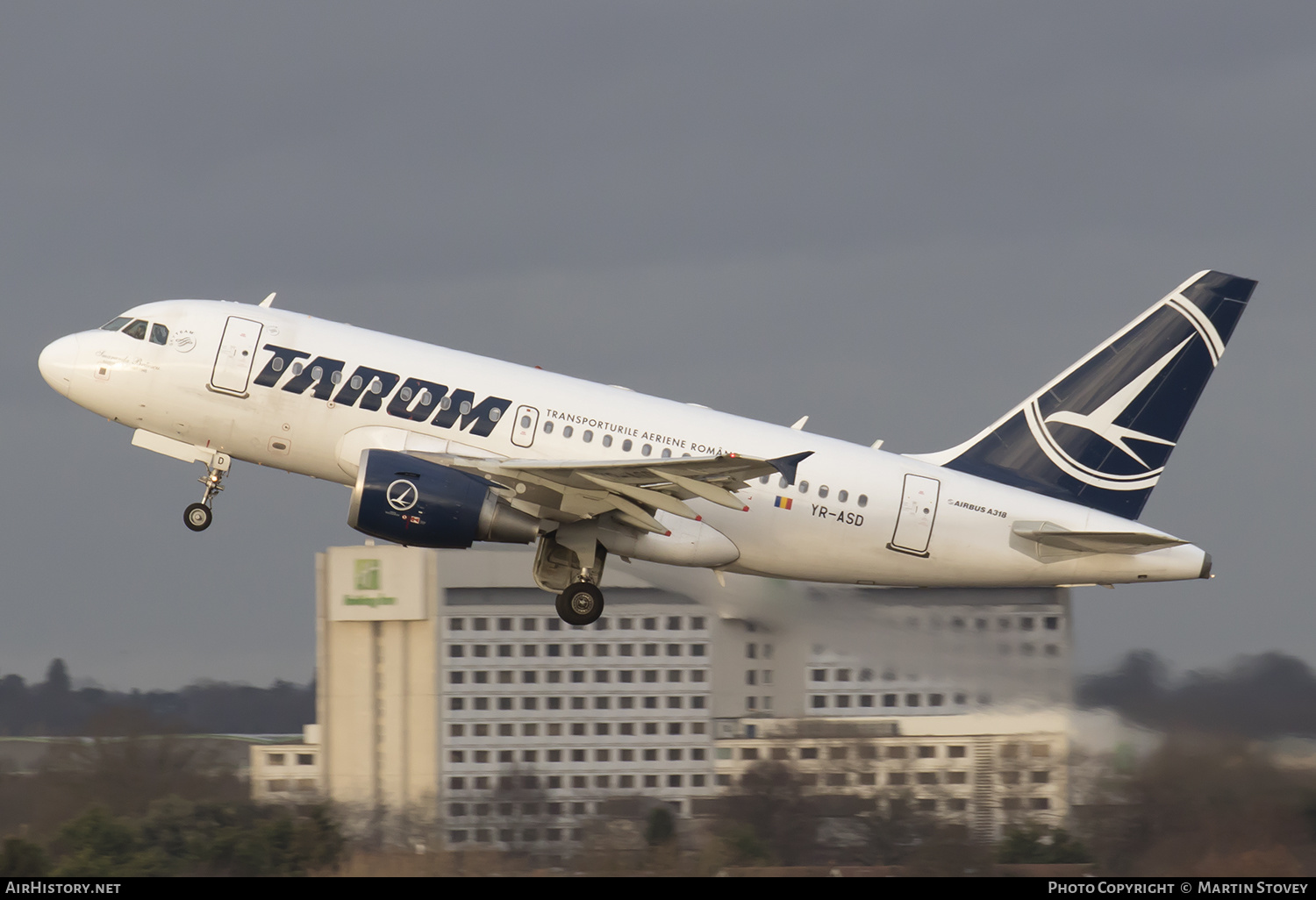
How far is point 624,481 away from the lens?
91.5ft

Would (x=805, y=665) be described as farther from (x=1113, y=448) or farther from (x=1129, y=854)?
(x=1113, y=448)

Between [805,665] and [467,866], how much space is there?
33.8 ft

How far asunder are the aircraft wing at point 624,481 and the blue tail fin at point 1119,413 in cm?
522

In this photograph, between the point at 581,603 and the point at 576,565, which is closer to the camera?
the point at 581,603

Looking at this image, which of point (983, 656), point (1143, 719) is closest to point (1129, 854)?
point (1143, 719)

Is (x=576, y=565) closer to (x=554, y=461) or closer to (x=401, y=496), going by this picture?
(x=554, y=461)

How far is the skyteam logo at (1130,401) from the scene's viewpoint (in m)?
32.1

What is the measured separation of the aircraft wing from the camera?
2662 cm

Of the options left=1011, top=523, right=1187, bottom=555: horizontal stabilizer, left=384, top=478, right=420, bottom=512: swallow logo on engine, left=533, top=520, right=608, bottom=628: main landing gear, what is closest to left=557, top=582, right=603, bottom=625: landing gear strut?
left=533, top=520, right=608, bottom=628: main landing gear

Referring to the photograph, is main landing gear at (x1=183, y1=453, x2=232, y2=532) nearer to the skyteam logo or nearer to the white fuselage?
the white fuselage

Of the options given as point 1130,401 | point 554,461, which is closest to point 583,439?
point 554,461

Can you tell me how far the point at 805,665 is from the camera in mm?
41344

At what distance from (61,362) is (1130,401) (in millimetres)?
20940

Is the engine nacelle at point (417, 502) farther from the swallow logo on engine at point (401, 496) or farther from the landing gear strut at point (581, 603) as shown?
the landing gear strut at point (581, 603)
